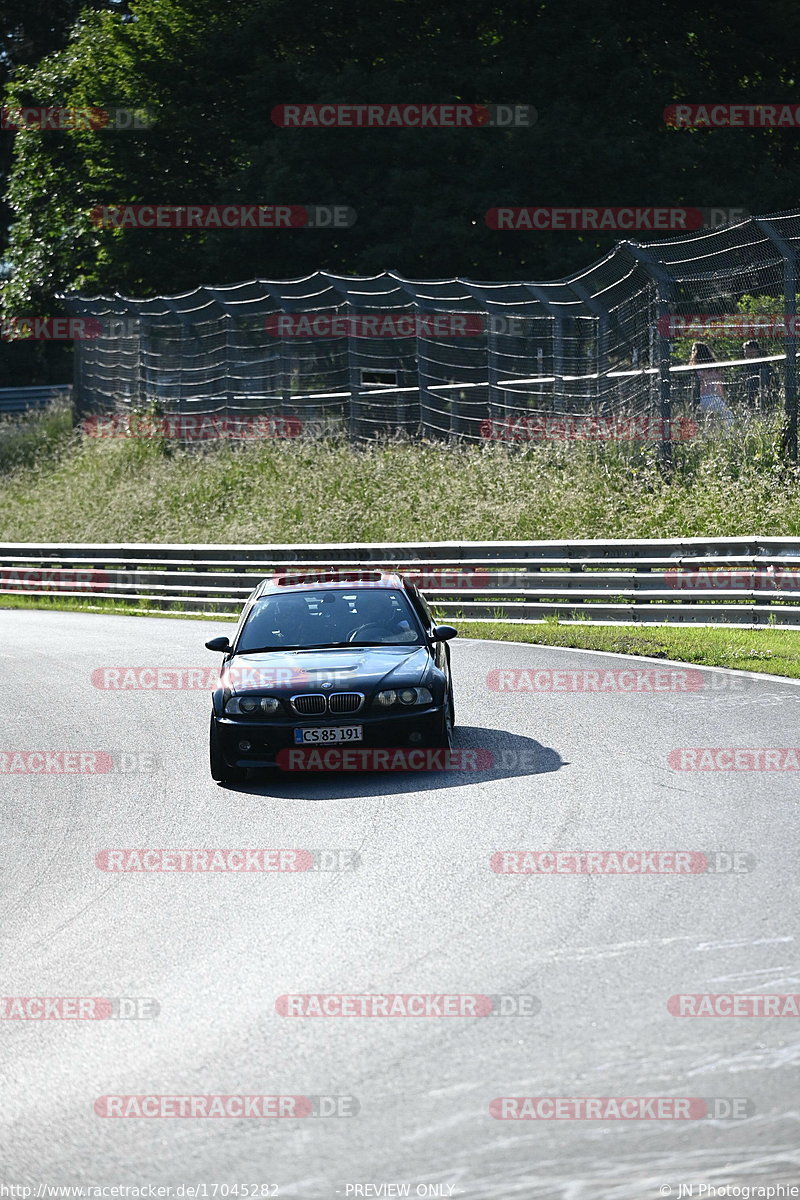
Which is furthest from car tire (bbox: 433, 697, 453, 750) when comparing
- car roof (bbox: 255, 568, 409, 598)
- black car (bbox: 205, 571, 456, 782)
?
car roof (bbox: 255, 568, 409, 598)

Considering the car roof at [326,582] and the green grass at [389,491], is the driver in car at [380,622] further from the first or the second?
the green grass at [389,491]

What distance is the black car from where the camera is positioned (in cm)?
1092

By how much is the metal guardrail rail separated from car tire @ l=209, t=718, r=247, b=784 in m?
47.4

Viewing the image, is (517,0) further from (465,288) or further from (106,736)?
(106,736)

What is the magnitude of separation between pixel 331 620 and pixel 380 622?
375mm

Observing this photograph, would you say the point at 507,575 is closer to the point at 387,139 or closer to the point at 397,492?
the point at 397,492

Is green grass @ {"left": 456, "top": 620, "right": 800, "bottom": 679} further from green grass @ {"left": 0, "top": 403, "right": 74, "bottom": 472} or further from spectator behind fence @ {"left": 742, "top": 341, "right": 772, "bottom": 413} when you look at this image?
green grass @ {"left": 0, "top": 403, "right": 74, "bottom": 472}

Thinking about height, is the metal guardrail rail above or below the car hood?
above

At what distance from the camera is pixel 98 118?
43500mm

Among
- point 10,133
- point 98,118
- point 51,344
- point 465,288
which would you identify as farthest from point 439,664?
point 51,344

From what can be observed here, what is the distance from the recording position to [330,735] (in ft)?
35.8

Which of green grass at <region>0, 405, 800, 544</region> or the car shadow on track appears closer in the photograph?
the car shadow on track

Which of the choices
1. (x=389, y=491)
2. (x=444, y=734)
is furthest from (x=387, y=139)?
(x=444, y=734)

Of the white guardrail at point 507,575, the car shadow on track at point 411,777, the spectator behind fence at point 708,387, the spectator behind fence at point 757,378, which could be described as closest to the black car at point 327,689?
the car shadow on track at point 411,777
